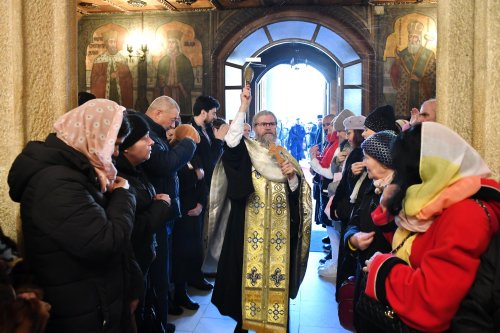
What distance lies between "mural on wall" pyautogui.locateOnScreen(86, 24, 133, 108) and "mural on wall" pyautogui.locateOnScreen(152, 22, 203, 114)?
71 cm

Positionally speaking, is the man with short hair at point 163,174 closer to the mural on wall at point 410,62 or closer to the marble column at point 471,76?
the marble column at point 471,76

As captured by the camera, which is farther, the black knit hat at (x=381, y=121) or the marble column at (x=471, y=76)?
the black knit hat at (x=381, y=121)

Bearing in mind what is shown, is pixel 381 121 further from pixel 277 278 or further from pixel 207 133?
pixel 207 133

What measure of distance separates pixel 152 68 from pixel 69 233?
8.39 meters

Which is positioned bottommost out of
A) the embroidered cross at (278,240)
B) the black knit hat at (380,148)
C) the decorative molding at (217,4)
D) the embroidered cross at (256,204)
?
the embroidered cross at (278,240)

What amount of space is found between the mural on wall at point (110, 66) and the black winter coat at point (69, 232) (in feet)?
26.9

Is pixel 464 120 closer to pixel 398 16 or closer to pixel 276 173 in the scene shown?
pixel 276 173

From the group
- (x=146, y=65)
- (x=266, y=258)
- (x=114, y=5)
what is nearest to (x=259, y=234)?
(x=266, y=258)

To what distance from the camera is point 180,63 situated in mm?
9555

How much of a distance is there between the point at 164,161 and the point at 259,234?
91 centimetres

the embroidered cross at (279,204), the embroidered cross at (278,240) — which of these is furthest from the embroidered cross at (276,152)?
the embroidered cross at (278,240)

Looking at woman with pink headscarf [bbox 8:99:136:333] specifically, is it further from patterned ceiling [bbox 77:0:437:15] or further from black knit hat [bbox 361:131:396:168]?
patterned ceiling [bbox 77:0:437:15]

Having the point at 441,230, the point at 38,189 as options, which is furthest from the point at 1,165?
the point at 441,230

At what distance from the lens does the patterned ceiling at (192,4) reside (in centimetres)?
887
